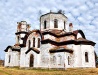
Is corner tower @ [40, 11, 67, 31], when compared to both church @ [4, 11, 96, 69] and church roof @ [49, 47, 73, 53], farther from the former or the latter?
church roof @ [49, 47, 73, 53]

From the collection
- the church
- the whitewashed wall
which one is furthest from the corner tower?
the whitewashed wall

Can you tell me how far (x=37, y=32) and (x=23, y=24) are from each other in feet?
35.1

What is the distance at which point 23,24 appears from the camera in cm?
3819

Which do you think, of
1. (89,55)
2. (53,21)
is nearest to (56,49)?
(89,55)

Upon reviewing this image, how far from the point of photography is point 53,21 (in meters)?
31.5

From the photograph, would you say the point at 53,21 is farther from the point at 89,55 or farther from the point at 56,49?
the point at 89,55

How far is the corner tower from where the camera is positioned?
3139 centimetres

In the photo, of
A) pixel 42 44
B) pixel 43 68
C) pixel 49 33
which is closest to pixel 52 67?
pixel 43 68

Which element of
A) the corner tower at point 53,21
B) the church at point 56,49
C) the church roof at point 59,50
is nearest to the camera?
the church roof at point 59,50

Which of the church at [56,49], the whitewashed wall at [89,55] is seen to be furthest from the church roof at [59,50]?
the whitewashed wall at [89,55]

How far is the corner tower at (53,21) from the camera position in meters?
31.4

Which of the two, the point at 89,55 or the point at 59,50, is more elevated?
the point at 59,50

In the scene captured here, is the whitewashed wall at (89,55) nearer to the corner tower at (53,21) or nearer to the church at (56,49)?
Answer: the church at (56,49)

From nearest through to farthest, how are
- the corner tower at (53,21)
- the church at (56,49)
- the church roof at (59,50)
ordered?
the church roof at (59,50) → the church at (56,49) → the corner tower at (53,21)
